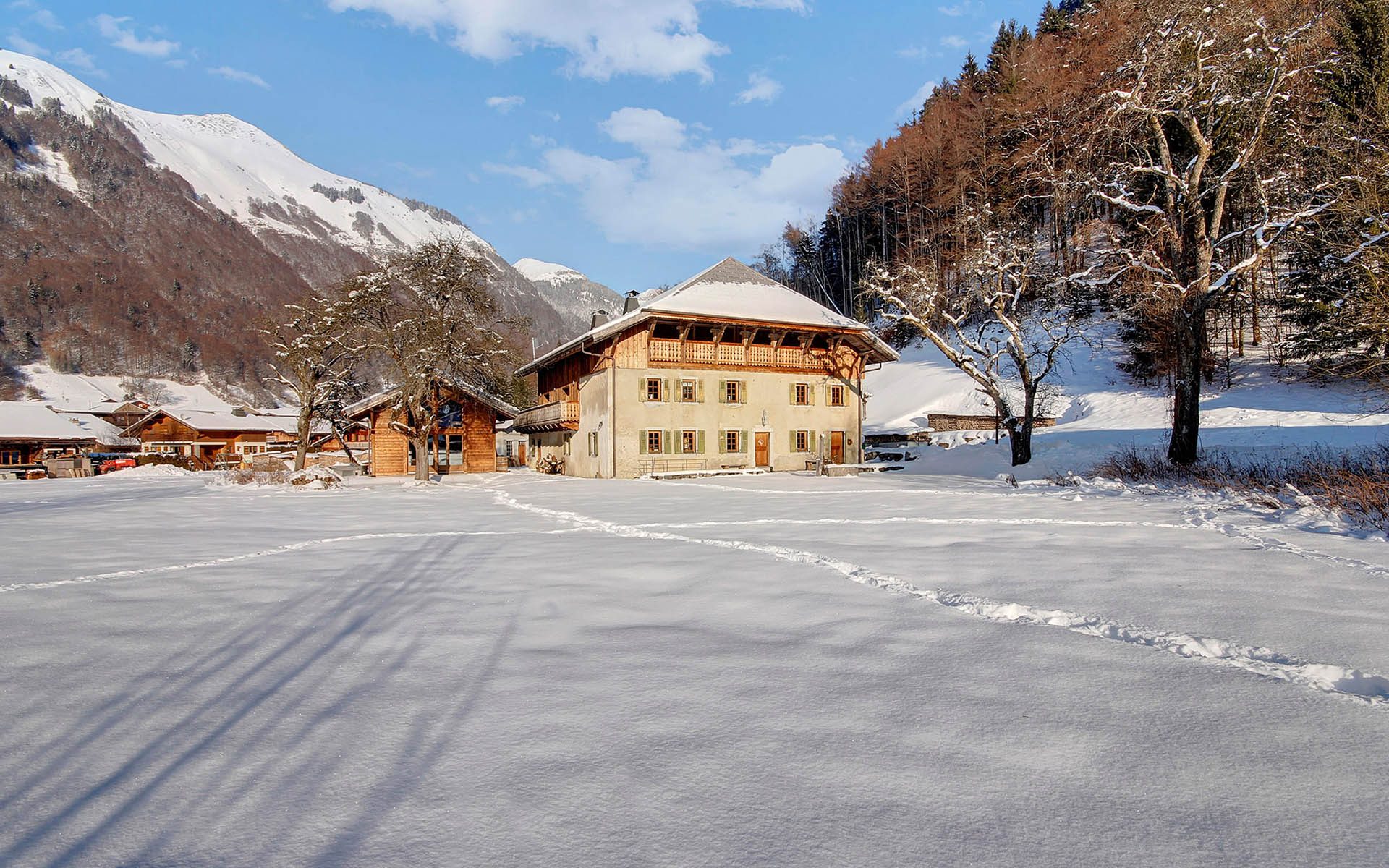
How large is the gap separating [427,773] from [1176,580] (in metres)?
6.33

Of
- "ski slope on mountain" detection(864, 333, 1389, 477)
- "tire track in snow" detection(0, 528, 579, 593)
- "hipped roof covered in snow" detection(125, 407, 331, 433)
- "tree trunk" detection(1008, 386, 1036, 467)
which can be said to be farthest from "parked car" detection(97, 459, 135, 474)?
"tree trunk" detection(1008, 386, 1036, 467)

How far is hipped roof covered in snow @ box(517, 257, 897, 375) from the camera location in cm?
2908

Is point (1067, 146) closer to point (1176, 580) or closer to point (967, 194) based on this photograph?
point (1176, 580)

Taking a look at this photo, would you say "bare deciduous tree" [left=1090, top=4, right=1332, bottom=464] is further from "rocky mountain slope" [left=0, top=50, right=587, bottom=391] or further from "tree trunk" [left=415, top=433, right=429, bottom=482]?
"rocky mountain slope" [left=0, top=50, right=587, bottom=391]

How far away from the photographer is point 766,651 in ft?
14.5

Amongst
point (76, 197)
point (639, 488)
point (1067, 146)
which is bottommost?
point (639, 488)

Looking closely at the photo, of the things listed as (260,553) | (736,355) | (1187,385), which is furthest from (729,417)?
(260,553)

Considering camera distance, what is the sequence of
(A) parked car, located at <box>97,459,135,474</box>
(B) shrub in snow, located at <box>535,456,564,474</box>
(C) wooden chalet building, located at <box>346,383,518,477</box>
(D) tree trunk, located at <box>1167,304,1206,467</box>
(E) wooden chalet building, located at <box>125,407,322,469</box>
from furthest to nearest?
(E) wooden chalet building, located at <box>125,407,322,469</box>
(A) parked car, located at <box>97,459,135,474</box>
(B) shrub in snow, located at <box>535,456,564,474</box>
(C) wooden chalet building, located at <box>346,383,518,477</box>
(D) tree trunk, located at <box>1167,304,1206,467</box>

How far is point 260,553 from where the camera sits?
339 inches

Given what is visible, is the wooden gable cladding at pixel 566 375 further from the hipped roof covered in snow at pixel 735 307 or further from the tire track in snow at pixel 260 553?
the tire track in snow at pixel 260 553

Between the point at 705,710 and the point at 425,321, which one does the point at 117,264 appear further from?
the point at 705,710

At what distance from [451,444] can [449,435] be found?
87 centimetres

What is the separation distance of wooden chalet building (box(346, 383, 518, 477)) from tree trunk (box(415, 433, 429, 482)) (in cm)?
589

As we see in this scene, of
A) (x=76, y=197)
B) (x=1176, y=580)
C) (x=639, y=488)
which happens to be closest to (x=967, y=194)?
(x=639, y=488)
